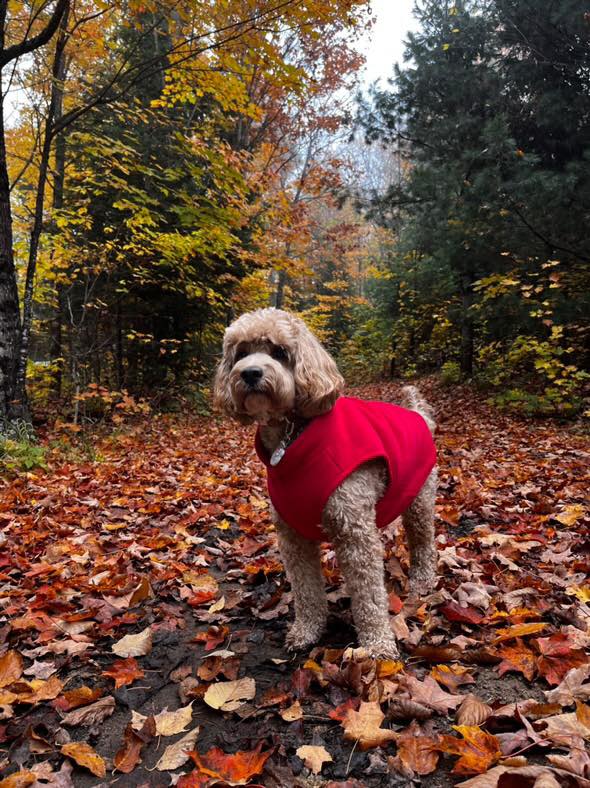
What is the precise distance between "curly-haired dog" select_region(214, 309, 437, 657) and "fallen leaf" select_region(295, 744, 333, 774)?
0.72 metres

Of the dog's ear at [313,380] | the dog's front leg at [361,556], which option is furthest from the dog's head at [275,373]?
the dog's front leg at [361,556]

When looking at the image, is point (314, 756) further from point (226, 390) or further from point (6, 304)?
point (6, 304)

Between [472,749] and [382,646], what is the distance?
819 mm

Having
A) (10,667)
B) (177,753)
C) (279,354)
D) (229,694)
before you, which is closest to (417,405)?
(279,354)

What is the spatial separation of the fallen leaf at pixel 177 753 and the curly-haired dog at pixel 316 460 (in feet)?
2.89

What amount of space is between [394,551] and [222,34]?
8532 millimetres

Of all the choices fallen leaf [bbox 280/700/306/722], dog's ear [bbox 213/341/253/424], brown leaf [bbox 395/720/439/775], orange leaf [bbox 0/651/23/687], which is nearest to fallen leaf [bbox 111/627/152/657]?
orange leaf [bbox 0/651/23/687]

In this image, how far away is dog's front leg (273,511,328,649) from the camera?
3.07 meters

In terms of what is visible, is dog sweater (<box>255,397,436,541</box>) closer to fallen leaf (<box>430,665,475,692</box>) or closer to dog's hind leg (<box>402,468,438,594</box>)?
dog's hind leg (<box>402,468,438,594</box>)

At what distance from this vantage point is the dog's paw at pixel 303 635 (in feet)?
9.82

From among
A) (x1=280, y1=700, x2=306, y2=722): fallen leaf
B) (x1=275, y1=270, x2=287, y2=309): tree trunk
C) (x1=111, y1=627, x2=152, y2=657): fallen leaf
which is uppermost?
(x1=275, y1=270, x2=287, y2=309): tree trunk

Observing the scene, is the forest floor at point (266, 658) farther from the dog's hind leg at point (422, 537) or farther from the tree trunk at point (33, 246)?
the tree trunk at point (33, 246)

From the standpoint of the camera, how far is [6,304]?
747cm

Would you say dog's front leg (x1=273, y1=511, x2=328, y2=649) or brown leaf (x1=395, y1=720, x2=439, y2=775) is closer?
brown leaf (x1=395, y1=720, x2=439, y2=775)
